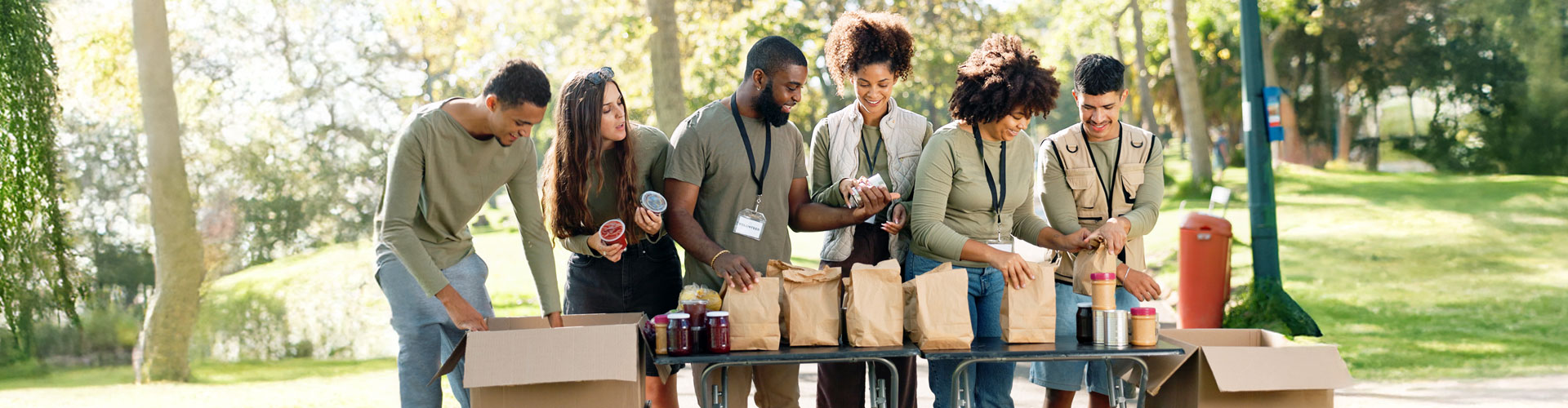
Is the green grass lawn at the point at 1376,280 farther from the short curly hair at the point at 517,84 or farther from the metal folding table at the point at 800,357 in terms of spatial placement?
the short curly hair at the point at 517,84

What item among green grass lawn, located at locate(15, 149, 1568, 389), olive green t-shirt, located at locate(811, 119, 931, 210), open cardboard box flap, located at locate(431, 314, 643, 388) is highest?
olive green t-shirt, located at locate(811, 119, 931, 210)

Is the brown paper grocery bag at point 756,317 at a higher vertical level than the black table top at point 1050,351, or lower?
higher

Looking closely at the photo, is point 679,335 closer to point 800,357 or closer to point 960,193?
point 800,357

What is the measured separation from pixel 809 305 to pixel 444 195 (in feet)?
3.53

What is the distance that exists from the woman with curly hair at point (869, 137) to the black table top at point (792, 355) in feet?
2.00

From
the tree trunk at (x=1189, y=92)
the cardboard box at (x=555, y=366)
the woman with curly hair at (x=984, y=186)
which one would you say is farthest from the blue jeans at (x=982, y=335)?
the tree trunk at (x=1189, y=92)

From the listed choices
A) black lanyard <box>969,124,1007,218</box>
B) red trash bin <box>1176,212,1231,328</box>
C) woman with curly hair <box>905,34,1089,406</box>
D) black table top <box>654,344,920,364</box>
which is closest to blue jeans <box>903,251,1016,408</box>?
woman with curly hair <box>905,34,1089,406</box>

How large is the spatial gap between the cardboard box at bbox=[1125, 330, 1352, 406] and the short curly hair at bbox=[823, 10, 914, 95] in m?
1.23

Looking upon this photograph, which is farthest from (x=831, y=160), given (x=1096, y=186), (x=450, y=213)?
(x=450, y=213)

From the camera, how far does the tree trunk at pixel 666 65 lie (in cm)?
720

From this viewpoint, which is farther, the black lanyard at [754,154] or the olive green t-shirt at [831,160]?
the olive green t-shirt at [831,160]

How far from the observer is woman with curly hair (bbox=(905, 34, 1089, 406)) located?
3299 mm

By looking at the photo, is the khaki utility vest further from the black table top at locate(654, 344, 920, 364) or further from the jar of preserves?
the jar of preserves

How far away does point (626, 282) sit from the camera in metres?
3.62
